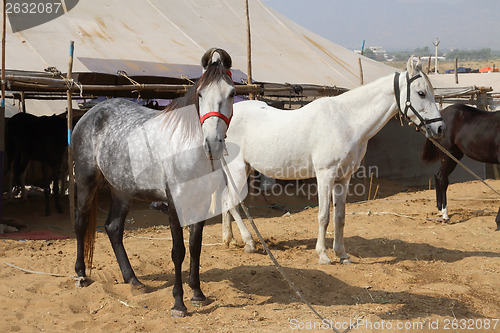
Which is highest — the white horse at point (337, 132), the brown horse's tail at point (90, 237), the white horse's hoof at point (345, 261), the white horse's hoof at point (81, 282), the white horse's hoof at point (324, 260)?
the white horse at point (337, 132)

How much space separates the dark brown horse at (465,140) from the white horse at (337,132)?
106 inches

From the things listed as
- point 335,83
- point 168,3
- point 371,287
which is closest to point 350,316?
point 371,287

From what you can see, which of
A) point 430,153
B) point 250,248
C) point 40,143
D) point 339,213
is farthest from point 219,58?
point 430,153

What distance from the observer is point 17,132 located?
7.94 m

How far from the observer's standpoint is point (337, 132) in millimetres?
5152

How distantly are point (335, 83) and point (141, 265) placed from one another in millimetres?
7369

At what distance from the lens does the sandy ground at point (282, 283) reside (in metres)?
3.60

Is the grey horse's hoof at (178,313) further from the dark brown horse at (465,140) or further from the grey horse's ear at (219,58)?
the dark brown horse at (465,140)

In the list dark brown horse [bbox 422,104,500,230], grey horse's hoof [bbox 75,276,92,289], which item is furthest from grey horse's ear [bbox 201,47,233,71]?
dark brown horse [bbox 422,104,500,230]

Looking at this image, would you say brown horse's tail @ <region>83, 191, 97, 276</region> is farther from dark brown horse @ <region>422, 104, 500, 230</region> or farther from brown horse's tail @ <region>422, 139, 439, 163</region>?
brown horse's tail @ <region>422, 139, 439, 163</region>

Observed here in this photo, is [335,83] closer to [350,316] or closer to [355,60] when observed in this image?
[355,60]

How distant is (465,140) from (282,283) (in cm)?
467

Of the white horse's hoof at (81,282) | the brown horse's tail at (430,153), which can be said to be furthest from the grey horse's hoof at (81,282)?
the brown horse's tail at (430,153)

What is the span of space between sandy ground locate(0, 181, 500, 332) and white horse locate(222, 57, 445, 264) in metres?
0.70
